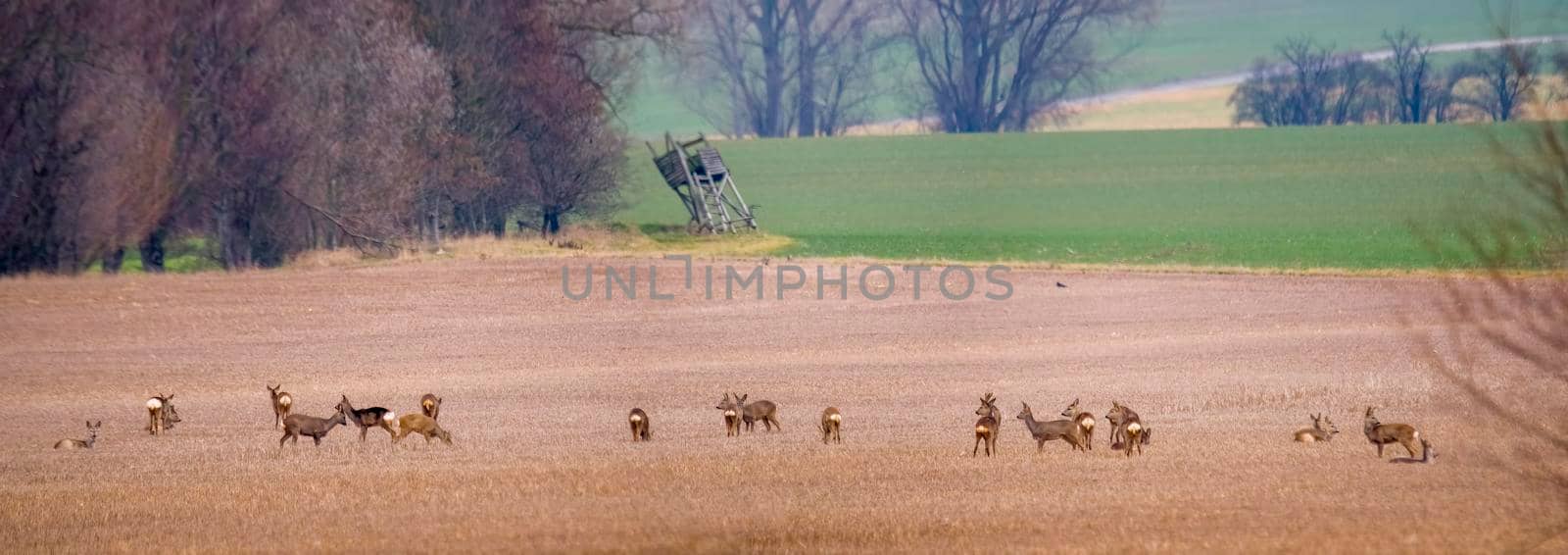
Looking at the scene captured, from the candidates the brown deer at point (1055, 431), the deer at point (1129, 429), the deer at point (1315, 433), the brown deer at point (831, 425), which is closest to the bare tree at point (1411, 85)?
the deer at point (1315, 433)

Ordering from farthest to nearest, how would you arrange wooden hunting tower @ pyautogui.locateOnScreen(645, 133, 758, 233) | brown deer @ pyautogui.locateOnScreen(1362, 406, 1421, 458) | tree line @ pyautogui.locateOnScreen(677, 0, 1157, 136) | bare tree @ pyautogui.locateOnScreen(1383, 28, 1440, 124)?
tree line @ pyautogui.locateOnScreen(677, 0, 1157, 136) < bare tree @ pyautogui.locateOnScreen(1383, 28, 1440, 124) < wooden hunting tower @ pyautogui.locateOnScreen(645, 133, 758, 233) < brown deer @ pyautogui.locateOnScreen(1362, 406, 1421, 458)

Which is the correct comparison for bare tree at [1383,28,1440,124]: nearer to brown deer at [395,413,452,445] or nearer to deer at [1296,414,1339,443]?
deer at [1296,414,1339,443]

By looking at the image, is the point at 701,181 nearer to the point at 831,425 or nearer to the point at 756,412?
the point at 756,412

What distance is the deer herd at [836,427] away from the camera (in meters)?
14.6

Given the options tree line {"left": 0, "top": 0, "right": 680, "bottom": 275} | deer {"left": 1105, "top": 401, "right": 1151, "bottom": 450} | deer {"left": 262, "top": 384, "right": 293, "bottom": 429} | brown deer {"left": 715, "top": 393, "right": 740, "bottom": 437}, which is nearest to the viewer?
deer {"left": 1105, "top": 401, "right": 1151, "bottom": 450}

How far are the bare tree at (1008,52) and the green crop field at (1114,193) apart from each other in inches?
325

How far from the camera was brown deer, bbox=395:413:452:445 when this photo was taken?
16347 millimetres

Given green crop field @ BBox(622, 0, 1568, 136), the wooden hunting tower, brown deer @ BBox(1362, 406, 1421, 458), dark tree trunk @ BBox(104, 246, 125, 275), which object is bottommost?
brown deer @ BBox(1362, 406, 1421, 458)

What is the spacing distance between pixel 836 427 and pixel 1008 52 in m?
94.2

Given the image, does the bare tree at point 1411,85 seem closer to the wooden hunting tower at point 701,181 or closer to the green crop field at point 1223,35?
the green crop field at point 1223,35

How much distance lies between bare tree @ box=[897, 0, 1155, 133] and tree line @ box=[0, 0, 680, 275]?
48.4 metres

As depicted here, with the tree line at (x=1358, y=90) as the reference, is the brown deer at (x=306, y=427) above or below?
below

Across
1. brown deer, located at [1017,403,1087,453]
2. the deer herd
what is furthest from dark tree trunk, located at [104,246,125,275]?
brown deer, located at [1017,403,1087,453]

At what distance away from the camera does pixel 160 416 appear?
18.1 meters
